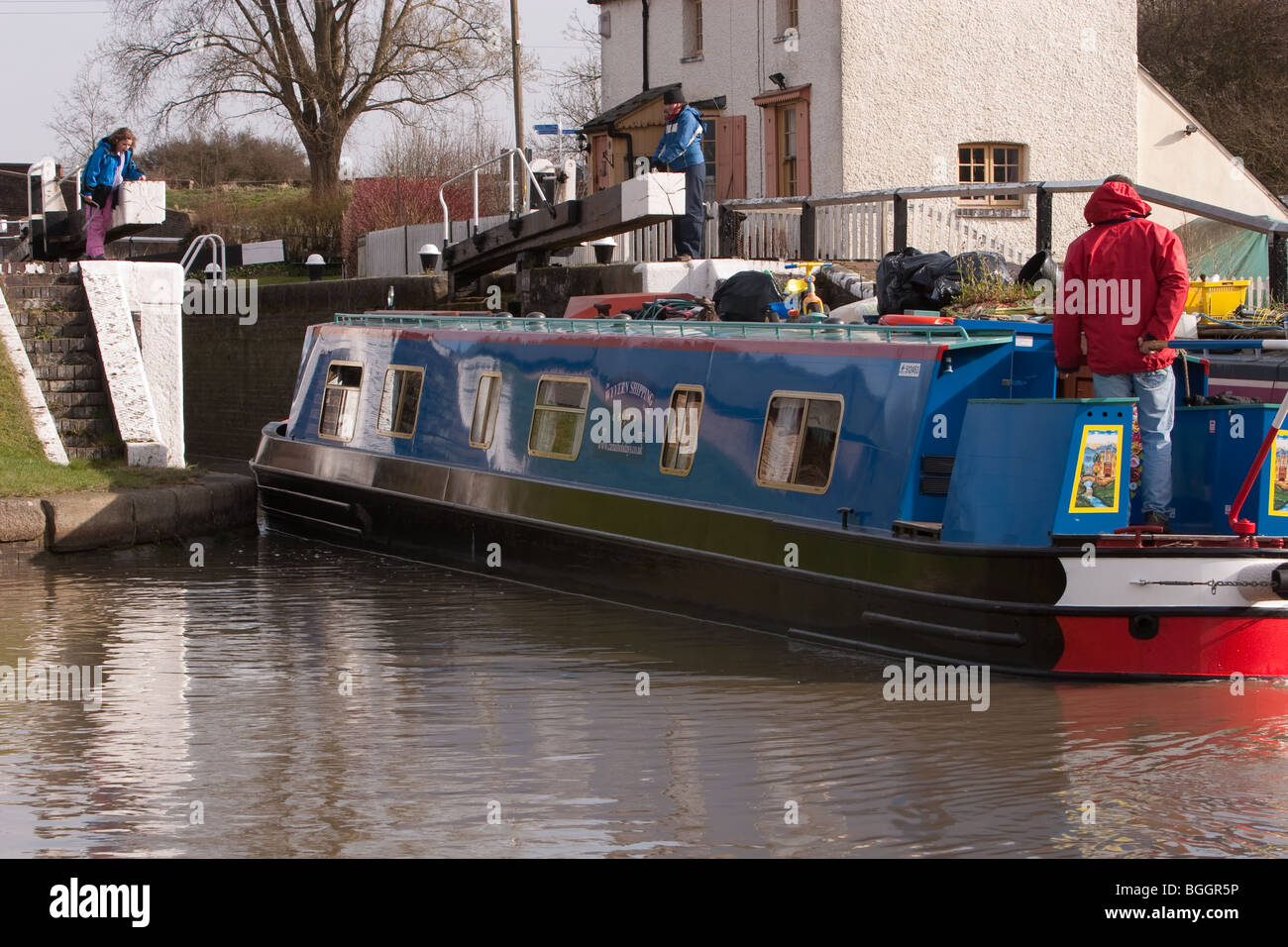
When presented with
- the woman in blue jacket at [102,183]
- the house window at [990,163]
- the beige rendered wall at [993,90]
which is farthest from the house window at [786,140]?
the woman in blue jacket at [102,183]

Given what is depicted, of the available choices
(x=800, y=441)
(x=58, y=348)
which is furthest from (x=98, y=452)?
(x=800, y=441)

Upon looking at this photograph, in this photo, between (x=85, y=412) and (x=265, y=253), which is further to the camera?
(x=265, y=253)

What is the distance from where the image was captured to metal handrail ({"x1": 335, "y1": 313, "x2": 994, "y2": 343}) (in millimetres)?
8677

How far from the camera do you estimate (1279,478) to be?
298 inches

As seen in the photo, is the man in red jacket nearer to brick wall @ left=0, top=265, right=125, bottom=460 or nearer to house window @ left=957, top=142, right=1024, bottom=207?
brick wall @ left=0, top=265, right=125, bottom=460

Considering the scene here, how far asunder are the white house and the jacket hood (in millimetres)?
13560

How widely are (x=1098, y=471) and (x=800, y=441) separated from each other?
6.35 ft

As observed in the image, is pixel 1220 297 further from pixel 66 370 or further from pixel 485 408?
pixel 66 370

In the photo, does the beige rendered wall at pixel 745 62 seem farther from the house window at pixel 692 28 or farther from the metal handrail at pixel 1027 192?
the metal handrail at pixel 1027 192

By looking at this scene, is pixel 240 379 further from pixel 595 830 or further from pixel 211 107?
pixel 595 830

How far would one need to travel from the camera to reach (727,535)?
30.5 ft

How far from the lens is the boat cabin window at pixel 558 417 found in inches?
423

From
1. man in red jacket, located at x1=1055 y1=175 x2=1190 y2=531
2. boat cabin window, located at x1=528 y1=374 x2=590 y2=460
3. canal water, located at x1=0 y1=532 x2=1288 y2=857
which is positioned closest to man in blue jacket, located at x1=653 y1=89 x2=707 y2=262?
boat cabin window, located at x1=528 y1=374 x2=590 y2=460

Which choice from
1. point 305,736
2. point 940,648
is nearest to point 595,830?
point 305,736
